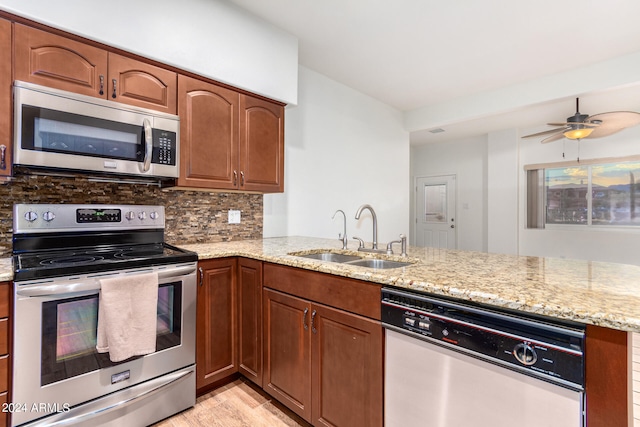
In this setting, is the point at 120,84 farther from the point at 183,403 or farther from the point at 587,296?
the point at 587,296

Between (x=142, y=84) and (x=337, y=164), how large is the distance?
7.18ft

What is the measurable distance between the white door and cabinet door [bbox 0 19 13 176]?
6.17 metres

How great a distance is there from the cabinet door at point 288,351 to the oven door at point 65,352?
55 centimetres

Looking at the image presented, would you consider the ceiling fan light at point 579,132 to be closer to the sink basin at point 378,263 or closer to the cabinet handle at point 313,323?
the sink basin at point 378,263

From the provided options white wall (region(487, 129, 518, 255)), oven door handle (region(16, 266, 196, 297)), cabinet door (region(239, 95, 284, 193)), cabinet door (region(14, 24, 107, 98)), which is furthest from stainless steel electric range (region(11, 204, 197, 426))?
white wall (region(487, 129, 518, 255))

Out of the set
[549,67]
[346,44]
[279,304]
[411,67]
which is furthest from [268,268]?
[549,67]

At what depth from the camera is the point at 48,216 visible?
1.75 metres

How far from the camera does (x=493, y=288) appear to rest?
1.11m

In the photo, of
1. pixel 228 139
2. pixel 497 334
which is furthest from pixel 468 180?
pixel 497 334

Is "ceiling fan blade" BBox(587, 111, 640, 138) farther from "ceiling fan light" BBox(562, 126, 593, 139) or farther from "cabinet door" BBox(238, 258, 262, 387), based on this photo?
"cabinet door" BBox(238, 258, 262, 387)

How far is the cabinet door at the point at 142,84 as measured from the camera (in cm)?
180

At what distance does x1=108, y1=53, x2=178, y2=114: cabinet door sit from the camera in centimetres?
180

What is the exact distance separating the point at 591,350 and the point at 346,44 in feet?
8.95

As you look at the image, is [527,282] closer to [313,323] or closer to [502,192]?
[313,323]
